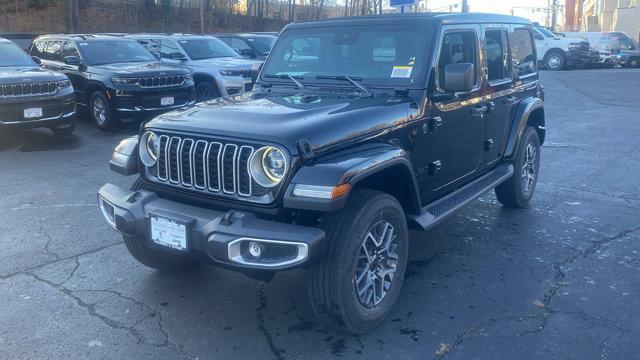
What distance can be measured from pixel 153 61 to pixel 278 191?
385 inches

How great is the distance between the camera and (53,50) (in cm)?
1244

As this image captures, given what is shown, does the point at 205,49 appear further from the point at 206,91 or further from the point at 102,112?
the point at 102,112

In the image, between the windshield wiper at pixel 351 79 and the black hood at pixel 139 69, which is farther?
the black hood at pixel 139 69

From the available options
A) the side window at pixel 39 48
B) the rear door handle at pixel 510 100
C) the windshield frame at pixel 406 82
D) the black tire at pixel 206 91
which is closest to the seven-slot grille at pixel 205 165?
the windshield frame at pixel 406 82

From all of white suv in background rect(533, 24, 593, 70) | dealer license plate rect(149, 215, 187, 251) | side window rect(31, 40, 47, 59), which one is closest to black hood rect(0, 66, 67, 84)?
side window rect(31, 40, 47, 59)

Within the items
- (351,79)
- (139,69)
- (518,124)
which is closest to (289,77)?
(351,79)

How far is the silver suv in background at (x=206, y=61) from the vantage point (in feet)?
41.6

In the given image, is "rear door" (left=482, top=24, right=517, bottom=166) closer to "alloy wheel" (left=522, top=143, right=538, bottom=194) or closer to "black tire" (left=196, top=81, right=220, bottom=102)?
"alloy wheel" (left=522, top=143, right=538, bottom=194)

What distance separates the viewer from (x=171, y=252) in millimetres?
3623

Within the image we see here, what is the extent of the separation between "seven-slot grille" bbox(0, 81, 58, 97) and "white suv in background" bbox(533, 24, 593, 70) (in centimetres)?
2361

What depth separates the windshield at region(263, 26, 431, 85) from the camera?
4586mm

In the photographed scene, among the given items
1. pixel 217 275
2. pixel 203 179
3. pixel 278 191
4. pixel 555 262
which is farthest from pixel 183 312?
pixel 555 262

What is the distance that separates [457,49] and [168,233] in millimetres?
2788

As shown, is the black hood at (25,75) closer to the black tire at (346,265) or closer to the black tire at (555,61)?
the black tire at (346,265)
